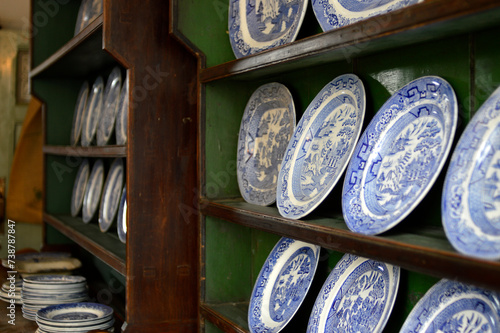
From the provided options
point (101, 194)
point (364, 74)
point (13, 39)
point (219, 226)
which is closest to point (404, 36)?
point (364, 74)

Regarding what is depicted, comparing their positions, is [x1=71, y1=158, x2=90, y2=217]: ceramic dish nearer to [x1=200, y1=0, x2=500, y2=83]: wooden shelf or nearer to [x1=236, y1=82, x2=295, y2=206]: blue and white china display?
[x1=236, y1=82, x2=295, y2=206]: blue and white china display

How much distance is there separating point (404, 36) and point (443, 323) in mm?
506

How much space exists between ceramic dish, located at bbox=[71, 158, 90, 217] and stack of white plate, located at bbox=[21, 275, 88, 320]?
599 millimetres

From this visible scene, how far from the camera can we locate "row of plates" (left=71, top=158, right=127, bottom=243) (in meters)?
2.07

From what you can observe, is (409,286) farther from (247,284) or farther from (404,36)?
(247,284)

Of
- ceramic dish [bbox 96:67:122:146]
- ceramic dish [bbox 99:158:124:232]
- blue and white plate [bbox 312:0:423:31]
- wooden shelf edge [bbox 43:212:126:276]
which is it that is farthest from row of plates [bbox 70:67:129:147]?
blue and white plate [bbox 312:0:423:31]

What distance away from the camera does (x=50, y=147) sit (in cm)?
274

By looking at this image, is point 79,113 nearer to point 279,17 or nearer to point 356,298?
point 279,17

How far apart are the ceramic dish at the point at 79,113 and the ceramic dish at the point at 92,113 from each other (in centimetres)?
12

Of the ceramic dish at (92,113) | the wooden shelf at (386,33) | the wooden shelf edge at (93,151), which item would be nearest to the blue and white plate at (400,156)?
the wooden shelf at (386,33)

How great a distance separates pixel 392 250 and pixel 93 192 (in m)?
1.90

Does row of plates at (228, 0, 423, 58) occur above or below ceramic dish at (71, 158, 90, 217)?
above

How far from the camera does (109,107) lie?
90.0 inches

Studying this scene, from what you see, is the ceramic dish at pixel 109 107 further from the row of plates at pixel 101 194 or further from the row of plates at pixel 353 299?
the row of plates at pixel 353 299
